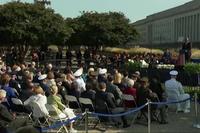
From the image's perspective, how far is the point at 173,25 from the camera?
427ft

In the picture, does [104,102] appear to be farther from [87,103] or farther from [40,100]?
[40,100]

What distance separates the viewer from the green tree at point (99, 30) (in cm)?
6650

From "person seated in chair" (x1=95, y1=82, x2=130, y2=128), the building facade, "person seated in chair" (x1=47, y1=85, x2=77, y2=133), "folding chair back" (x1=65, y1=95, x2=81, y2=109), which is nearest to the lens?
"person seated in chair" (x1=47, y1=85, x2=77, y2=133)

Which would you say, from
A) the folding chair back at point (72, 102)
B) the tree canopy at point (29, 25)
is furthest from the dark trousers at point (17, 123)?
the tree canopy at point (29, 25)

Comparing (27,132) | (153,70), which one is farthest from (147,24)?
(27,132)

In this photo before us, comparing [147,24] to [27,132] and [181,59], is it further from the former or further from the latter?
[27,132]

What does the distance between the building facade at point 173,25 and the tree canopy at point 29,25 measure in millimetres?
37661

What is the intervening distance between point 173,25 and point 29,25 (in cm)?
8011

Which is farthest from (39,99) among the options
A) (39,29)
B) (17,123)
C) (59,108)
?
(39,29)

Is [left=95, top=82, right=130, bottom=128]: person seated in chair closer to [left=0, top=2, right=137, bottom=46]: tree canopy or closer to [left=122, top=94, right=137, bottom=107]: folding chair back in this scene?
[left=122, top=94, right=137, bottom=107]: folding chair back

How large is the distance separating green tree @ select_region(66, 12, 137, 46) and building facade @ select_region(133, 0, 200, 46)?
21.2 m

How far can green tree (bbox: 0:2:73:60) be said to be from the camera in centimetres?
5269

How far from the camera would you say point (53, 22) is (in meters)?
56.7

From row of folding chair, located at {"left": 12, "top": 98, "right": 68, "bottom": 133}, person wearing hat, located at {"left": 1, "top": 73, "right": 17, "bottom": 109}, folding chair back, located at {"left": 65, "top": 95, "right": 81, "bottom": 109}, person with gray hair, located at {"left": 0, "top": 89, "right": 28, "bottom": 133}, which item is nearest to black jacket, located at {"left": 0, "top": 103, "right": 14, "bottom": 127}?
person with gray hair, located at {"left": 0, "top": 89, "right": 28, "bottom": 133}
